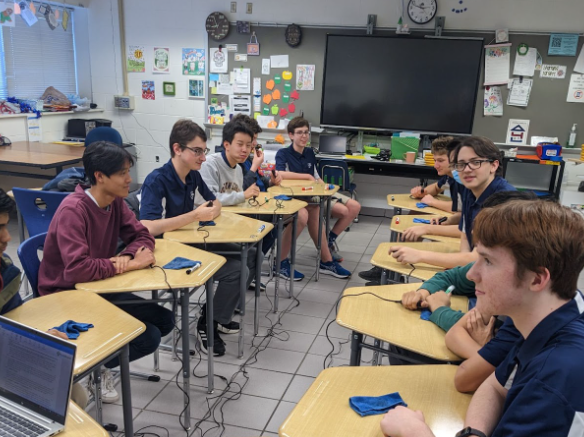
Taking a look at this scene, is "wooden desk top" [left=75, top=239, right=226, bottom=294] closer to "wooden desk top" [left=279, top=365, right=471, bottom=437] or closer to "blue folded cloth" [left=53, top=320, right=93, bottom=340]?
"blue folded cloth" [left=53, top=320, right=93, bottom=340]

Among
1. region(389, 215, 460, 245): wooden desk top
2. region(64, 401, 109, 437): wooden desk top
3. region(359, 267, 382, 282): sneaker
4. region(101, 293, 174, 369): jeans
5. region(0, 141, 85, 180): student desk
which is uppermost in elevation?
region(0, 141, 85, 180): student desk

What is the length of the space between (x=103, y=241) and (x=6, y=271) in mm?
624

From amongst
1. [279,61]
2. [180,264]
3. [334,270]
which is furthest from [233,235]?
[279,61]

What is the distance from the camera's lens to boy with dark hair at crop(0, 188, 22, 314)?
1.65 metres

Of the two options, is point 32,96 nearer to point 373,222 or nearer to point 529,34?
point 373,222

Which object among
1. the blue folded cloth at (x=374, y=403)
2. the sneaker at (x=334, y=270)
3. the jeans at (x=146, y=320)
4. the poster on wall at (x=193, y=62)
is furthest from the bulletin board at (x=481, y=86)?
the blue folded cloth at (x=374, y=403)

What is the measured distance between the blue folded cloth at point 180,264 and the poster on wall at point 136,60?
5175mm

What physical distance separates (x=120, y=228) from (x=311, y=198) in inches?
83.8

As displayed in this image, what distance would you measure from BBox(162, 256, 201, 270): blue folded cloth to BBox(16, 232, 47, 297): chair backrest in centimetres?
53

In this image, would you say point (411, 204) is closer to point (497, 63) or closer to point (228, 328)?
point (228, 328)

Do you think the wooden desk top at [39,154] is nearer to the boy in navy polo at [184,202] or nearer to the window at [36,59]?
the window at [36,59]

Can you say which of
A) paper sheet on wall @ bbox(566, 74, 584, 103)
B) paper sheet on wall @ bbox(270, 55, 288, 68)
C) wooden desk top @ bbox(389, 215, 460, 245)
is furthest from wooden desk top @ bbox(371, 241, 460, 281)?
paper sheet on wall @ bbox(270, 55, 288, 68)

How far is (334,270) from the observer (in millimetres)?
4430

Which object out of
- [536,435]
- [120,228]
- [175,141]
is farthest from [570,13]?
[536,435]
